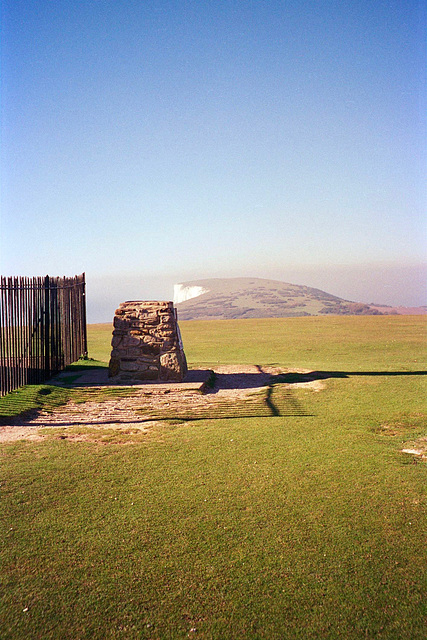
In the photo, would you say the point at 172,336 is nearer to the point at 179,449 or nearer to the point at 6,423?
the point at 6,423

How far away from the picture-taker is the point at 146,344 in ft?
42.5

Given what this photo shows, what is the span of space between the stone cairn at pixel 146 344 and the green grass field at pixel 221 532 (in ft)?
13.0

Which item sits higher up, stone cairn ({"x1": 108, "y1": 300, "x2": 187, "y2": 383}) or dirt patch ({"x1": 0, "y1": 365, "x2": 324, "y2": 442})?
stone cairn ({"x1": 108, "y1": 300, "x2": 187, "y2": 383})

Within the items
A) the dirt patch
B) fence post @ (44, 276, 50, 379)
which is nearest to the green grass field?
the dirt patch

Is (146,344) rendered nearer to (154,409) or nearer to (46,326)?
(46,326)

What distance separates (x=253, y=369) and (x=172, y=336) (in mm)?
3415

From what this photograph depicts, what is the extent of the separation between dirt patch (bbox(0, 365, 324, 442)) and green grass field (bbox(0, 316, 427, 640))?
1.81 ft

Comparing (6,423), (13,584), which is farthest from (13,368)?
(13,584)

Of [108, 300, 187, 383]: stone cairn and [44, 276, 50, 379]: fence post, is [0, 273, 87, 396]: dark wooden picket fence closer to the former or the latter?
[44, 276, 50, 379]: fence post

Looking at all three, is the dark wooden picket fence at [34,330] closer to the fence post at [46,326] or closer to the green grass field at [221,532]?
the fence post at [46,326]

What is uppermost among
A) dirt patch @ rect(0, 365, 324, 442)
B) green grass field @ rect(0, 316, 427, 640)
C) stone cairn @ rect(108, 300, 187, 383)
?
stone cairn @ rect(108, 300, 187, 383)

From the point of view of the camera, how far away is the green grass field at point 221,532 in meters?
3.65

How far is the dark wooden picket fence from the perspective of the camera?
1162 centimetres

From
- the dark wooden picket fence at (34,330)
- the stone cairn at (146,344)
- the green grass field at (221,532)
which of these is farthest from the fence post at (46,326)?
the green grass field at (221,532)
